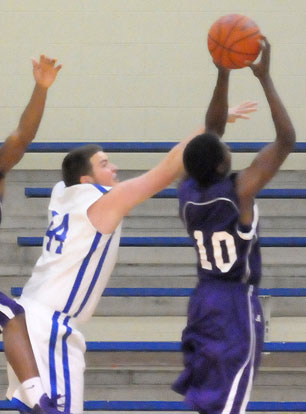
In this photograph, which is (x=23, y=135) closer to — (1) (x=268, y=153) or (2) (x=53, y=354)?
(2) (x=53, y=354)

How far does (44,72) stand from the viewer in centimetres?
481

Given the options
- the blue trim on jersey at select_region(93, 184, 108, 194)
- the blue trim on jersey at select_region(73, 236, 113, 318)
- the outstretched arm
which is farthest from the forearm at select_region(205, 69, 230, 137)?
the blue trim on jersey at select_region(73, 236, 113, 318)

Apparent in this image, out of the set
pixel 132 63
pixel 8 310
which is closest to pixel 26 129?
pixel 8 310

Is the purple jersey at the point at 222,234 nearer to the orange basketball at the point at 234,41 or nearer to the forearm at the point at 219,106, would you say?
the forearm at the point at 219,106

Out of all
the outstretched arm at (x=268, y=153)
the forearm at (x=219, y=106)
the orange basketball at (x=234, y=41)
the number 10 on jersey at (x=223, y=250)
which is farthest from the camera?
Answer: the forearm at (x=219, y=106)

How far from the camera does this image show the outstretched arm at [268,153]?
4.08 m

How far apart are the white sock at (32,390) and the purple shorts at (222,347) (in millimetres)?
621

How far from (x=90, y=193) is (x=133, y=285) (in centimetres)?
225

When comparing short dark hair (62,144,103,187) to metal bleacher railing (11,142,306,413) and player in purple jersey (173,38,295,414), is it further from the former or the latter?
metal bleacher railing (11,142,306,413)

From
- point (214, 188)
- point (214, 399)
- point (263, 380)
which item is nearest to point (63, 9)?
point (263, 380)

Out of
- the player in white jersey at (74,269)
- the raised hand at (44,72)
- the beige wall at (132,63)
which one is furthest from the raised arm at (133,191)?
the beige wall at (132,63)

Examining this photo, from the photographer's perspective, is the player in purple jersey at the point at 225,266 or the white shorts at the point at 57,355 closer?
the player in purple jersey at the point at 225,266

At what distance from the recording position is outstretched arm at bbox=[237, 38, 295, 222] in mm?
4078

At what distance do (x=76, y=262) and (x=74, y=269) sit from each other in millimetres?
35
